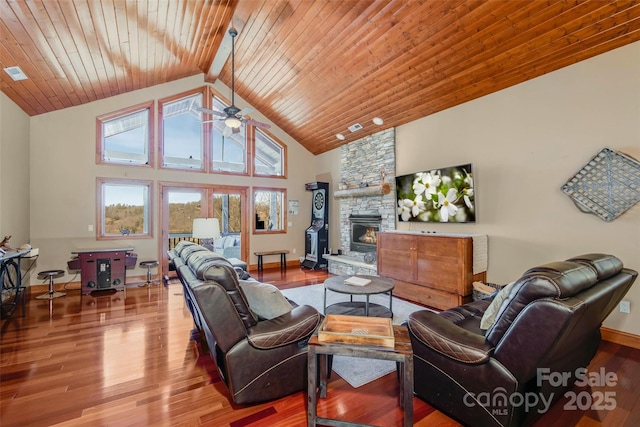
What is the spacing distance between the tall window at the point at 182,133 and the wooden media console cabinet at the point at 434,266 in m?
4.73

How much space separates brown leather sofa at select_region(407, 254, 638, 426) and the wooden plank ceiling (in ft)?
8.65

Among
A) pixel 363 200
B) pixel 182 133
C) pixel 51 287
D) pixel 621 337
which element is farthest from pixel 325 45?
pixel 51 287

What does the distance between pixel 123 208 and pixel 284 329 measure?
5502mm

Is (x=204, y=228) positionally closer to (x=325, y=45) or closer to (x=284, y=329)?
(x=284, y=329)

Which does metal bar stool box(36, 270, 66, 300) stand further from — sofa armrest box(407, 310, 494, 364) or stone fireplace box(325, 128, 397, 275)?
sofa armrest box(407, 310, 494, 364)

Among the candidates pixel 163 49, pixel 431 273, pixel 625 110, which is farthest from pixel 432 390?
pixel 163 49

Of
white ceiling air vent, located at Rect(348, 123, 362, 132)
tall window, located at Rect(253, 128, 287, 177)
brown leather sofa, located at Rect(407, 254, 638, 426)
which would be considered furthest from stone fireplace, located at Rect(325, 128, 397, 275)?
brown leather sofa, located at Rect(407, 254, 638, 426)

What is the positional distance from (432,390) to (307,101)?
5.50 meters

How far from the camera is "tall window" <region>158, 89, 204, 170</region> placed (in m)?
6.21

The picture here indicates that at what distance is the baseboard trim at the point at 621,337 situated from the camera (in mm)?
2912

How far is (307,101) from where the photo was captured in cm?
595

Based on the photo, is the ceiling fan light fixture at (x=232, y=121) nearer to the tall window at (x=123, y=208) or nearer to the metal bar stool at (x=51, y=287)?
the tall window at (x=123, y=208)

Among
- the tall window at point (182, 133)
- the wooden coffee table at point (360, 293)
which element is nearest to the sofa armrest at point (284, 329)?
the wooden coffee table at point (360, 293)

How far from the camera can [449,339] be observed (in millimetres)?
1799
